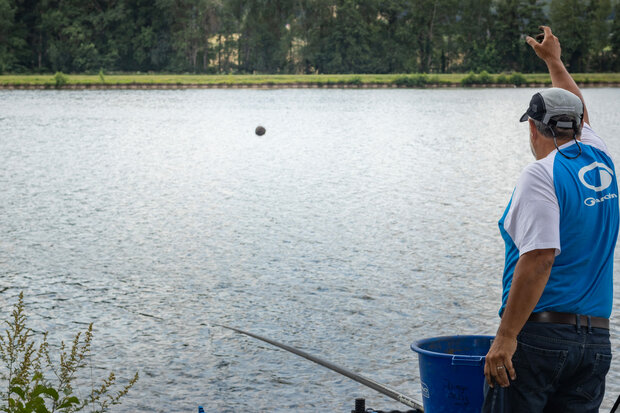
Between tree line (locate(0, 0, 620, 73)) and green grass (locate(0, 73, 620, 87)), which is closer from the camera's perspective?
green grass (locate(0, 73, 620, 87))

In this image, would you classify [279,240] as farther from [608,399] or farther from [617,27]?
[617,27]

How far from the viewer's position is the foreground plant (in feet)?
12.8

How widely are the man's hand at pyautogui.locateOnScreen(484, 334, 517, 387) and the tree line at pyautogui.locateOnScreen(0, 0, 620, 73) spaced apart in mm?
105139

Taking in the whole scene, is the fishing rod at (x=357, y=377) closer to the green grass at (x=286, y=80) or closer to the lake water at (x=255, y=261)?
the lake water at (x=255, y=261)

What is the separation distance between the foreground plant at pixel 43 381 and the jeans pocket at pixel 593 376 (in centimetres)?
214

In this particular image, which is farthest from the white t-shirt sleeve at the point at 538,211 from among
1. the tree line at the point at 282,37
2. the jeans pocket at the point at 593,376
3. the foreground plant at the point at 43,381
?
the tree line at the point at 282,37

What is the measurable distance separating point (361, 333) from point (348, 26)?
4145 inches

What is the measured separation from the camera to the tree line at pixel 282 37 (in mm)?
106688

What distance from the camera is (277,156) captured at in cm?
2367

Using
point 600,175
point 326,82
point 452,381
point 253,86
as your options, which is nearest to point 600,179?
point 600,175

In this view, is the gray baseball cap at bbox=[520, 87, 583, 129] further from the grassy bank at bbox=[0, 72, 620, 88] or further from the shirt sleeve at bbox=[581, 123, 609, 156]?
the grassy bank at bbox=[0, 72, 620, 88]

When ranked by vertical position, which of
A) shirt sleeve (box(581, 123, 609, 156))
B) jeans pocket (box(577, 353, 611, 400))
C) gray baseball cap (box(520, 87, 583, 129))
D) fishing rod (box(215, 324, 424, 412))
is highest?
gray baseball cap (box(520, 87, 583, 129))

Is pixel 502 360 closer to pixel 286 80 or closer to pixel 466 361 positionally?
pixel 466 361

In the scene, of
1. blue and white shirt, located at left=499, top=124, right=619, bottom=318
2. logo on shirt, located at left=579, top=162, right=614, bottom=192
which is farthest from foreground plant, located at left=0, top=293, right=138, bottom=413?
logo on shirt, located at left=579, top=162, right=614, bottom=192
